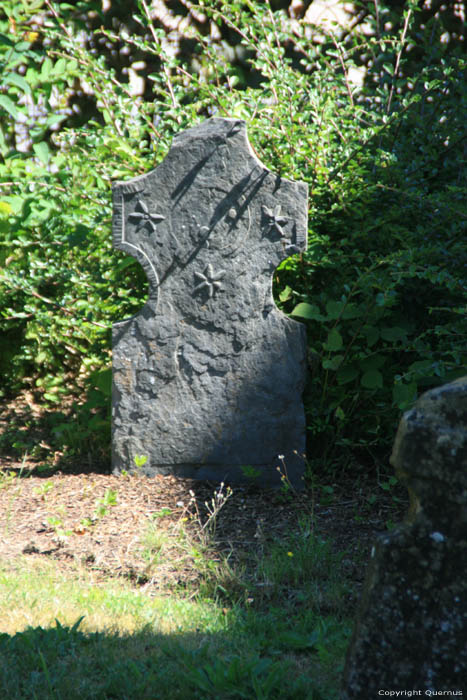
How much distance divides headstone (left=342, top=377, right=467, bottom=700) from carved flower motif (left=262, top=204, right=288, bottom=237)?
6.78 feet

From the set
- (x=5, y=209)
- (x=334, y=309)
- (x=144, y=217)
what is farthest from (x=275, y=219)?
(x=5, y=209)

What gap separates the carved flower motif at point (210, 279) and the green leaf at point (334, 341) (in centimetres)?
65

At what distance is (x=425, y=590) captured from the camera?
5.15 feet

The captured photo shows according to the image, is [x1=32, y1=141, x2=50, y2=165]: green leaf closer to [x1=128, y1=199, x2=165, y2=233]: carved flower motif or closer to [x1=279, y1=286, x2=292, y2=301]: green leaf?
[x1=128, y1=199, x2=165, y2=233]: carved flower motif

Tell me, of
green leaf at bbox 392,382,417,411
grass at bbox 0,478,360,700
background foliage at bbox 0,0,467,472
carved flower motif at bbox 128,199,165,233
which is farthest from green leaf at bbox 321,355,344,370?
carved flower motif at bbox 128,199,165,233

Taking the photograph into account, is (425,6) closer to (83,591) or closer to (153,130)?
(153,130)

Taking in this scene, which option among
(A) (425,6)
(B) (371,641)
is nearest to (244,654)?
(B) (371,641)

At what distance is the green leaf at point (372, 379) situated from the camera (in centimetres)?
353

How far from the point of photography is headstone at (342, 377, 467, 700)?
1.55 meters

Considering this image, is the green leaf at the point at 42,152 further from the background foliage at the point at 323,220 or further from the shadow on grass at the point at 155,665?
the shadow on grass at the point at 155,665

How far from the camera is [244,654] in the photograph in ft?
6.84

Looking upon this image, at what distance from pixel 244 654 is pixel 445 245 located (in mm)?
2233

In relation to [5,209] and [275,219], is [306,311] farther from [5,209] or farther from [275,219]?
[5,209]

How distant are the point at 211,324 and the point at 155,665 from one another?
194 cm
